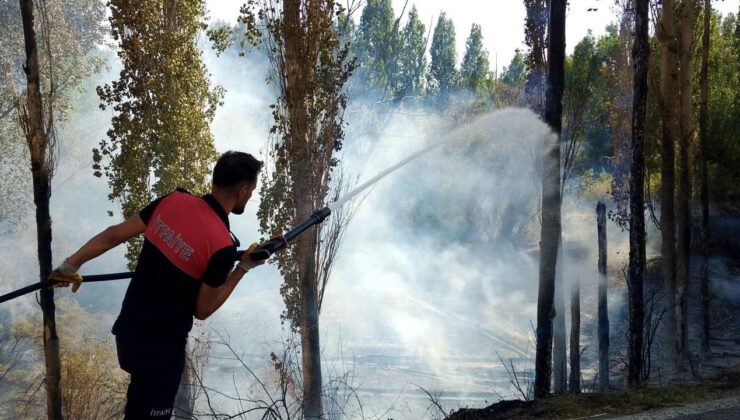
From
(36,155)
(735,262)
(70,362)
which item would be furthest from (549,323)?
(735,262)

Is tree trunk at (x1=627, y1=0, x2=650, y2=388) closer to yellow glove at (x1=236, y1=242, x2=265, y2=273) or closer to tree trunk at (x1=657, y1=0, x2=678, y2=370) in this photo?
tree trunk at (x1=657, y1=0, x2=678, y2=370)

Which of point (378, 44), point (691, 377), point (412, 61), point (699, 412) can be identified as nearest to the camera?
point (699, 412)

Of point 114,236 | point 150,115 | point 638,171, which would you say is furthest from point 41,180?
point 638,171

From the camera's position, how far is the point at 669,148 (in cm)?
1574

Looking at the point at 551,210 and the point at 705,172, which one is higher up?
the point at 705,172

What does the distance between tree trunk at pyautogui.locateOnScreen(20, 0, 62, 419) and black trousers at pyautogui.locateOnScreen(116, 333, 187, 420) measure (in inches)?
280

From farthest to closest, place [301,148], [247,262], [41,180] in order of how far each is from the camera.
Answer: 1. [301,148]
2. [41,180]
3. [247,262]

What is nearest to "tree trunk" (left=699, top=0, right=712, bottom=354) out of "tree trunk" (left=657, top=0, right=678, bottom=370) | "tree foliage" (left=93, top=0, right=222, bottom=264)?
"tree trunk" (left=657, top=0, right=678, bottom=370)

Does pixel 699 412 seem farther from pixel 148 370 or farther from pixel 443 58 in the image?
pixel 443 58

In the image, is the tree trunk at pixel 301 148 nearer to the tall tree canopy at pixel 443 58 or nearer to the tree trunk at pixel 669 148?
the tree trunk at pixel 669 148

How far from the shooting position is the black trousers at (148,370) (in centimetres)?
371

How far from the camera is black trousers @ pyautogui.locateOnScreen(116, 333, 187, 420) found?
146 inches

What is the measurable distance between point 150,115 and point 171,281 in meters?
10.1

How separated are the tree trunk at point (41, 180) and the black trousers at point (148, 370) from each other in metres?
7.12
